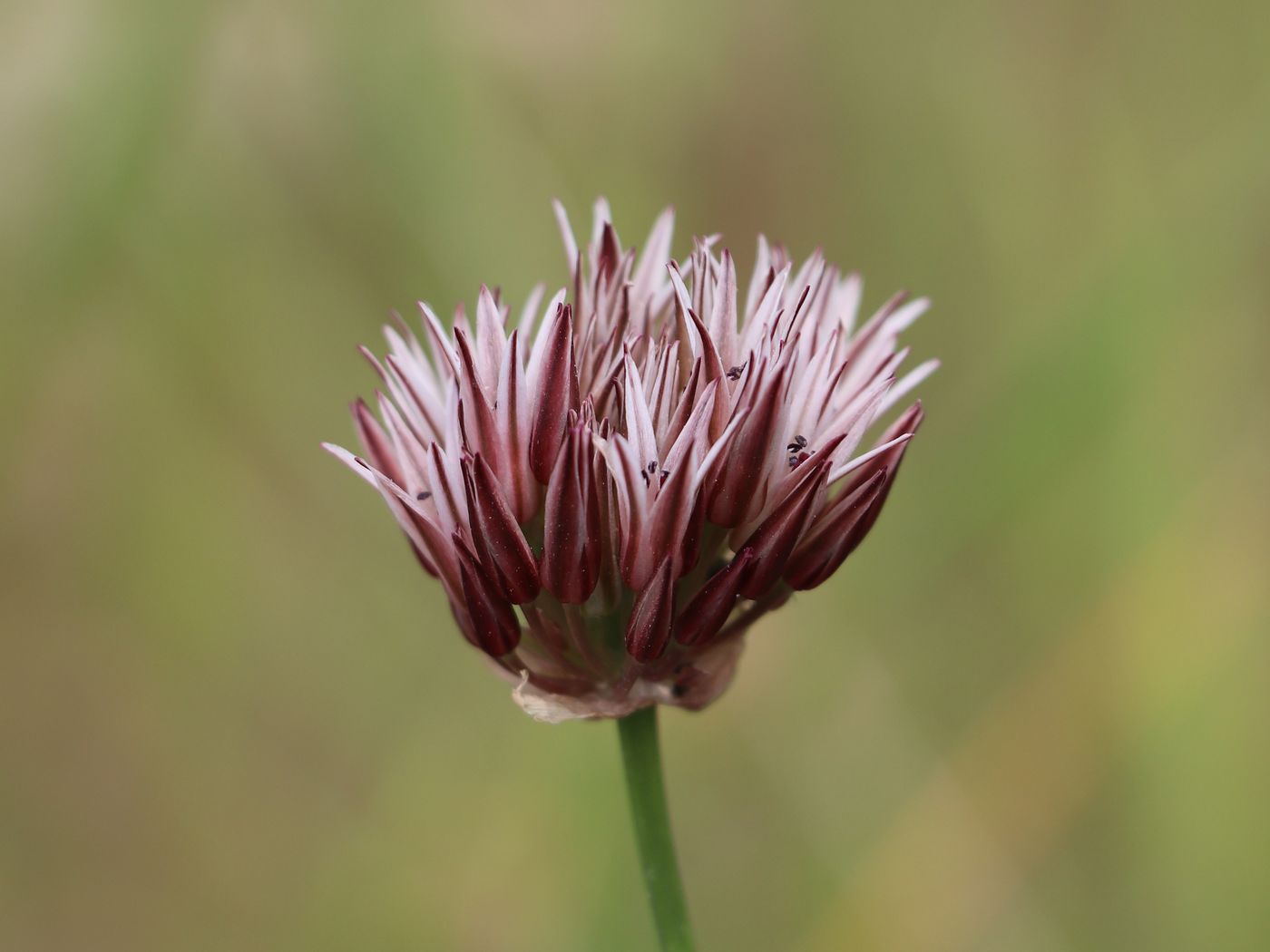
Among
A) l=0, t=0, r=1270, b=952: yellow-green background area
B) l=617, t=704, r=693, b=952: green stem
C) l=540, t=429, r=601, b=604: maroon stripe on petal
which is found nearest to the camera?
l=540, t=429, r=601, b=604: maroon stripe on petal

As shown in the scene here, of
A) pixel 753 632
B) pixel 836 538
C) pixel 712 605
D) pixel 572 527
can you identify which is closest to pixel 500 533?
pixel 572 527

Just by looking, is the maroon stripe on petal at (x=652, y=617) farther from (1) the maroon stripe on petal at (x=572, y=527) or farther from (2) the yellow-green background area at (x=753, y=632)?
(2) the yellow-green background area at (x=753, y=632)

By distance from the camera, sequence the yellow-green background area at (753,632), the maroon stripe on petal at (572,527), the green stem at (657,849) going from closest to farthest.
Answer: the maroon stripe on petal at (572,527) < the green stem at (657,849) < the yellow-green background area at (753,632)

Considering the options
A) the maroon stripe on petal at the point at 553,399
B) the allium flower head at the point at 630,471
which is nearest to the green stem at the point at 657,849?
the allium flower head at the point at 630,471

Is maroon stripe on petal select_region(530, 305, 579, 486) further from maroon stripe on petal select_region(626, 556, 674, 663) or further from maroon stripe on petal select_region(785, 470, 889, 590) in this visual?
maroon stripe on petal select_region(785, 470, 889, 590)

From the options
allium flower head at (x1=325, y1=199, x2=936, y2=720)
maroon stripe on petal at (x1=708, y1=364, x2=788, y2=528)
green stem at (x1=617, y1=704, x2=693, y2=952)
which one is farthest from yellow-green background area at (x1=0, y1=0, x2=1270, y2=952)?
maroon stripe on petal at (x1=708, y1=364, x2=788, y2=528)

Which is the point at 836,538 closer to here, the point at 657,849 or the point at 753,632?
the point at 657,849

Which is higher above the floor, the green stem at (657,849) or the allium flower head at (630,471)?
the allium flower head at (630,471)
